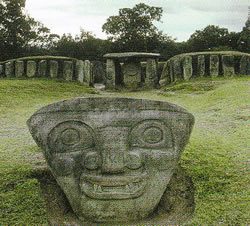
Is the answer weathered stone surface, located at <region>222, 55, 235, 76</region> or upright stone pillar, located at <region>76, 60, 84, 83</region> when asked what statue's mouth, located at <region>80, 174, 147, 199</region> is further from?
weathered stone surface, located at <region>222, 55, 235, 76</region>

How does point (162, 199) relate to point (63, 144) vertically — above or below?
below

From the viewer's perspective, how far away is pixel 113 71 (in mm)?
13977

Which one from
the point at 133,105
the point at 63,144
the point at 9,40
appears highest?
the point at 9,40

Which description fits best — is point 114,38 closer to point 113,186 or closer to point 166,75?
point 166,75

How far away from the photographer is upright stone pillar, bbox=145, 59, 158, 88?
1395cm

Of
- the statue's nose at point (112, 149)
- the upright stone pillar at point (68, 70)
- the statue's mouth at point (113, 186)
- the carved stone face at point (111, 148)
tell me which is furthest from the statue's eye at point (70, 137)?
the upright stone pillar at point (68, 70)

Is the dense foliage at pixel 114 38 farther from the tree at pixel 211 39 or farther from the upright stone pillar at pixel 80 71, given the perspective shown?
the upright stone pillar at pixel 80 71

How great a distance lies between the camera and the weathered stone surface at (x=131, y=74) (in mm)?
14094

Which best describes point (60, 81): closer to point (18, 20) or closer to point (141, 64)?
point (141, 64)

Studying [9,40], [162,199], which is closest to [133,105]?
[162,199]

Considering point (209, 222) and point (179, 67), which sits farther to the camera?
point (179, 67)

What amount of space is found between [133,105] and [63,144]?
29.3 inches

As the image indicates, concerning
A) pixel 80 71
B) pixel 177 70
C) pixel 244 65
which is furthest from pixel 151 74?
pixel 244 65

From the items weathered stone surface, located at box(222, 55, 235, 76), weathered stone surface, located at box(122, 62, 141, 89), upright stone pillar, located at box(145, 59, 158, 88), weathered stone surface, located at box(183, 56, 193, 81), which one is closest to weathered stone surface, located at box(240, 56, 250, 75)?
weathered stone surface, located at box(222, 55, 235, 76)
